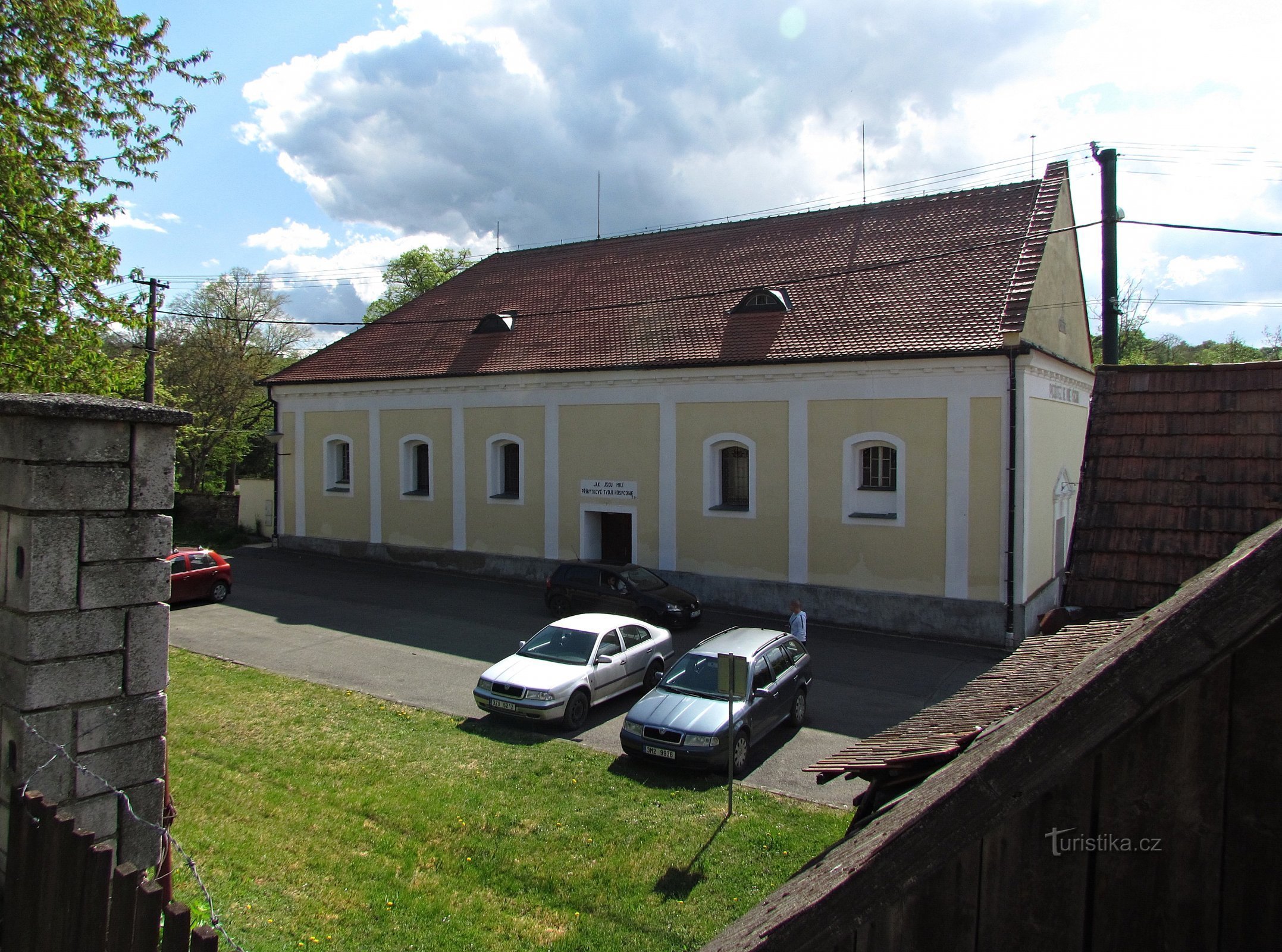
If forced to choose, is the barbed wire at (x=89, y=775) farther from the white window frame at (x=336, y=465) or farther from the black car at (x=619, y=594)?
the white window frame at (x=336, y=465)

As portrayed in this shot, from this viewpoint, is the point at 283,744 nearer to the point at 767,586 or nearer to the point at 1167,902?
the point at 1167,902

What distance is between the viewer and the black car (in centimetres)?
1897

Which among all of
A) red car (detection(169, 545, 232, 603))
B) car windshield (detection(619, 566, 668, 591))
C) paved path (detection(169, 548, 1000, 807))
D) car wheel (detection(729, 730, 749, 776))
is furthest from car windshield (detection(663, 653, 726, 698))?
red car (detection(169, 545, 232, 603))

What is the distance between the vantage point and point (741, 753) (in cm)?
1120

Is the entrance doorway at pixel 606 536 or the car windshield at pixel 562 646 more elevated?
the entrance doorway at pixel 606 536

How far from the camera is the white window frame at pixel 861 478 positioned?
1888 centimetres

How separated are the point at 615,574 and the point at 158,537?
15067 mm


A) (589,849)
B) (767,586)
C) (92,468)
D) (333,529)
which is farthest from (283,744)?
(333,529)

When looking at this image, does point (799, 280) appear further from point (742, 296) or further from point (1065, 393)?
point (1065, 393)

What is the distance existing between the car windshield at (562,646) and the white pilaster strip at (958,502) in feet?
28.9

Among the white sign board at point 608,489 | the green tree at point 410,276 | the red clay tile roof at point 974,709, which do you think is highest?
the green tree at point 410,276

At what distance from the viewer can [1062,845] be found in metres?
1.92

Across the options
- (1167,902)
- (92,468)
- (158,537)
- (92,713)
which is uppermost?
(92,468)

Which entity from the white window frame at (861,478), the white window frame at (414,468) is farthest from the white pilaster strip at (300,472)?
the white window frame at (861,478)
